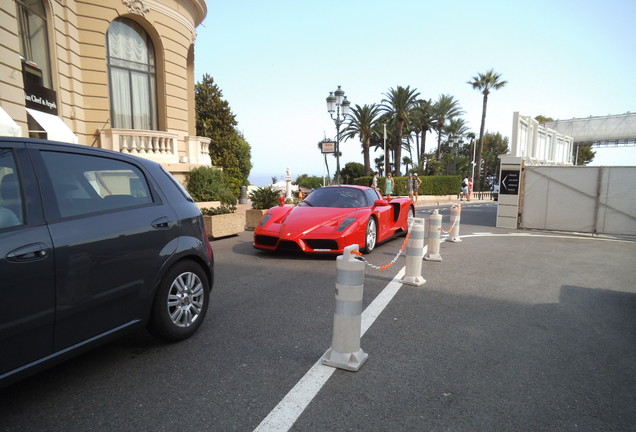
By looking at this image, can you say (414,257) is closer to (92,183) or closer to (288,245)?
(288,245)

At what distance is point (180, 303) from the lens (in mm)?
3477

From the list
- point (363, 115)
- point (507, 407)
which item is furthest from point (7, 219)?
point (363, 115)

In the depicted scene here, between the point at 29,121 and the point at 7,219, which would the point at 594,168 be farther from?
the point at 29,121

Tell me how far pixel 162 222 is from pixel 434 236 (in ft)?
16.7

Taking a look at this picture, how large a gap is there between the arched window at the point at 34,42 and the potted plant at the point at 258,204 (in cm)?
652

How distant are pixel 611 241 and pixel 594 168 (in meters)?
2.41

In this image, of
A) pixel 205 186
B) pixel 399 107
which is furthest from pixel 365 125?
pixel 205 186

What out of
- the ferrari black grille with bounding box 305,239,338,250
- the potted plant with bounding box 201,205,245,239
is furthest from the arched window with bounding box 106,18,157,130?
the ferrari black grille with bounding box 305,239,338,250

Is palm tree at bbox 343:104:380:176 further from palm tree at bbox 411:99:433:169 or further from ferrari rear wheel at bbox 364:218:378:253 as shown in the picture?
ferrari rear wheel at bbox 364:218:378:253

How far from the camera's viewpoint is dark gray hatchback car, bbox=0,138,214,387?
230 cm

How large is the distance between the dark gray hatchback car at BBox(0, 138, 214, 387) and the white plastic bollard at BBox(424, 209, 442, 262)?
Answer: 4499 millimetres

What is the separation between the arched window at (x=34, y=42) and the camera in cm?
1040

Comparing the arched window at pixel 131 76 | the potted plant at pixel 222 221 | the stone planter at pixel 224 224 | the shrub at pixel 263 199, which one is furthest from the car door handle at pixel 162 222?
the arched window at pixel 131 76

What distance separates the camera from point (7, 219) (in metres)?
2.35
